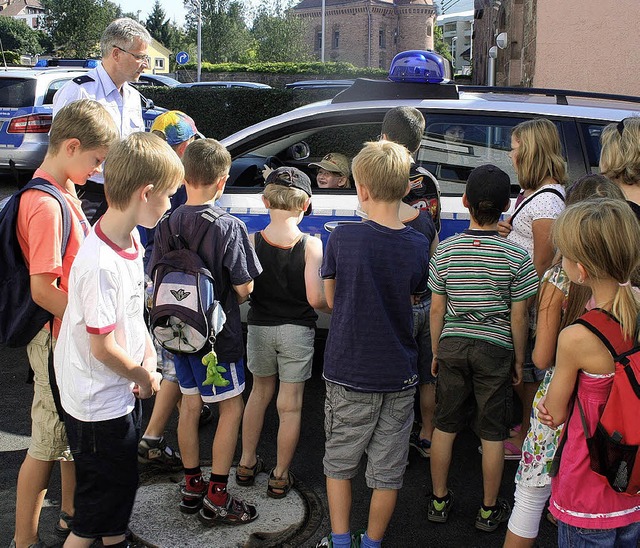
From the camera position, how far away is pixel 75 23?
4884cm

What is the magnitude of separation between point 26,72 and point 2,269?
10.6 m

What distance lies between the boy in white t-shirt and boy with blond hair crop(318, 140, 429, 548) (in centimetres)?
73

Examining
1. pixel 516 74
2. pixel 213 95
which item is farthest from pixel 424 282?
pixel 213 95

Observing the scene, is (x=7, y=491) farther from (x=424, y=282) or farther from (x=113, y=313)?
(x=424, y=282)

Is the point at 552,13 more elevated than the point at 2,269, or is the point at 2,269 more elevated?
the point at 552,13

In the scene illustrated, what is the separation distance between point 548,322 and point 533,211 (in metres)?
1.02

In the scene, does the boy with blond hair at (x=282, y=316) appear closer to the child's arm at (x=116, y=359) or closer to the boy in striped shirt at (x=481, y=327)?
the boy in striped shirt at (x=481, y=327)

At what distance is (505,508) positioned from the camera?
140 inches

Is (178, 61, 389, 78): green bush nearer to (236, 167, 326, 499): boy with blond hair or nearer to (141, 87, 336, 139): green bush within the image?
(141, 87, 336, 139): green bush

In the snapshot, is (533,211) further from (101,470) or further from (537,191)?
(101,470)

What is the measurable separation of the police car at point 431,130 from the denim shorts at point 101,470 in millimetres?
2157

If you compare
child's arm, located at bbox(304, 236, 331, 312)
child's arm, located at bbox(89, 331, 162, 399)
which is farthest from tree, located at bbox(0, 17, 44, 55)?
child's arm, located at bbox(89, 331, 162, 399)

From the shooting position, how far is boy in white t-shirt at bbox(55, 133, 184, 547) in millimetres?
2525

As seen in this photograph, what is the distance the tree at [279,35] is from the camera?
172ft
